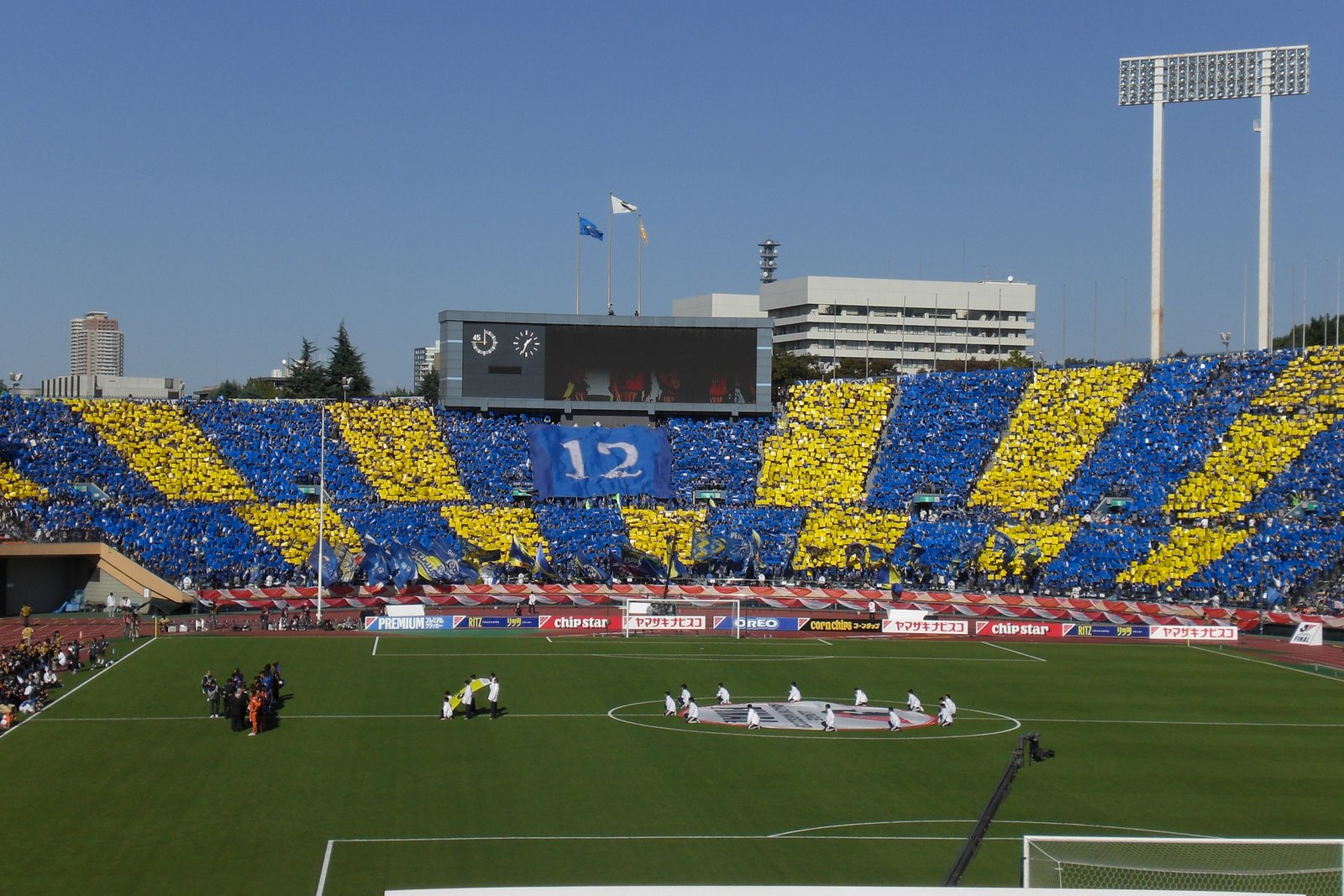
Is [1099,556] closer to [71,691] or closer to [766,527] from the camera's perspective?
[766,527]

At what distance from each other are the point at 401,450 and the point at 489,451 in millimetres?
5309

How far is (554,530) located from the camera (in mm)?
81125

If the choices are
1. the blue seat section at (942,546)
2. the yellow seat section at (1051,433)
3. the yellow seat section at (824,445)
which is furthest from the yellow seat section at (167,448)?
the yellow seat section at (1051,433)

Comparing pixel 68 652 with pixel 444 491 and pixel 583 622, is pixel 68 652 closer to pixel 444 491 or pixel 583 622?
pixel 583 622

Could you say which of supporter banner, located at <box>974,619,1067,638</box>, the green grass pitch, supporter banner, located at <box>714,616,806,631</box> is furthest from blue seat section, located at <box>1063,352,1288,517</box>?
the green grass pitch

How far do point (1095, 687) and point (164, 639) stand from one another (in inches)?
1463

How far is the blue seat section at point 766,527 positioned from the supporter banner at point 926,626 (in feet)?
52.4

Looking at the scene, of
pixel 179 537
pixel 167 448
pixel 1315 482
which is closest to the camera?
pixel 1315 482

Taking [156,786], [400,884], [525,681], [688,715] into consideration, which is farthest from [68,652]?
[400,884]

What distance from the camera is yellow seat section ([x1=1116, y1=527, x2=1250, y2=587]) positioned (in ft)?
232

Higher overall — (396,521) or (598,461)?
(598,461)

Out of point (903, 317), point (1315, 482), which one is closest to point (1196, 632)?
point (1315, 482)

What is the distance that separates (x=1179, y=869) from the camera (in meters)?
22.0

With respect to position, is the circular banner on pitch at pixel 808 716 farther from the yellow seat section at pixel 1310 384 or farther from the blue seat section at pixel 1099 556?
the yellow seat section at pixel 1310 384
